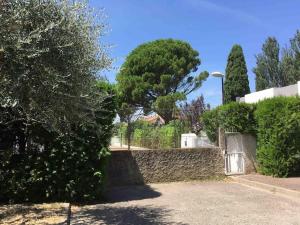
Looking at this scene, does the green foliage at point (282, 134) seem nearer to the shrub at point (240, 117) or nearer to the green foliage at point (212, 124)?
the shrub at point (240, 117)

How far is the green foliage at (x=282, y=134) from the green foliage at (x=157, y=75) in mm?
21870

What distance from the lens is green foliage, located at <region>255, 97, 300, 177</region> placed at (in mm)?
14523

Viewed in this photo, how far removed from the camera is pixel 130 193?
12.8 metres

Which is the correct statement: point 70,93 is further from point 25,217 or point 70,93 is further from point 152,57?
point 152,57

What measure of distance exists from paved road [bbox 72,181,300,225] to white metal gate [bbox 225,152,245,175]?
199 cm

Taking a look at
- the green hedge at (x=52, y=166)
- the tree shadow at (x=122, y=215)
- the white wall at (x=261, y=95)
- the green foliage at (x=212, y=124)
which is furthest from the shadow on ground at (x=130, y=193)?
the white wall at (x=261, y=95)

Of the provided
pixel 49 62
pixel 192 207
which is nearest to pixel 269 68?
pixel 192 207

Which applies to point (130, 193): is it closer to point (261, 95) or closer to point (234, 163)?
point (234, 163)

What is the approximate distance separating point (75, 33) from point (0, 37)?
1.22 meters

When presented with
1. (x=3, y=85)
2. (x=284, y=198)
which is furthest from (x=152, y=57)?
(x=3, y=85)

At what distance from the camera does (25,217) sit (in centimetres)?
898

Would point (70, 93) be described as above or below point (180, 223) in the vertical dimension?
above

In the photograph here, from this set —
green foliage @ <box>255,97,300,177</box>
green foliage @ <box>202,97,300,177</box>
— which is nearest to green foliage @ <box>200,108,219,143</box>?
green foliage @ <box>202,97,300,177</box>

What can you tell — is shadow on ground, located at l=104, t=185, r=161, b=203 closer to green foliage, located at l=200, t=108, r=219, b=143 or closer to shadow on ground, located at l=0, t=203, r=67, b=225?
shadow on ground, located at l=0, t=203, r=67, b=225
